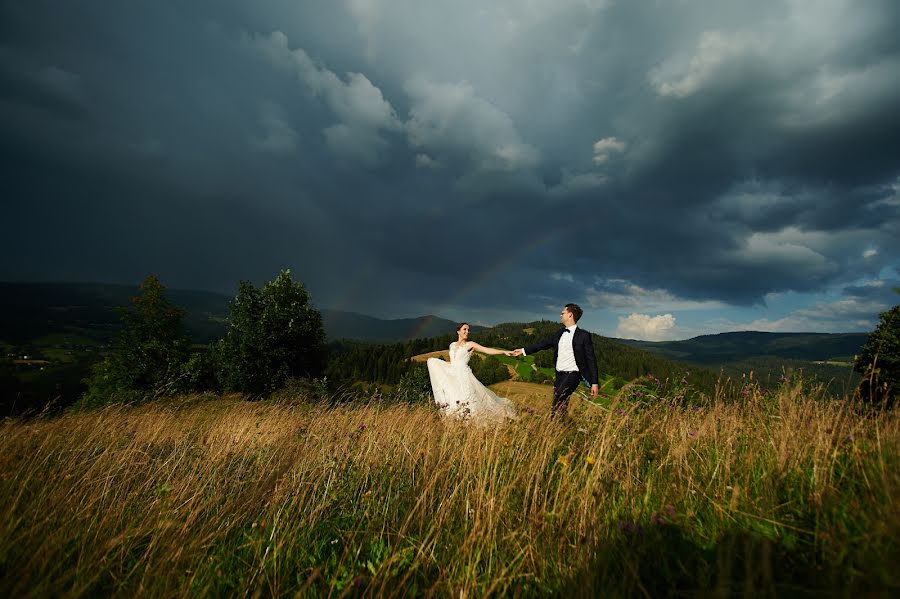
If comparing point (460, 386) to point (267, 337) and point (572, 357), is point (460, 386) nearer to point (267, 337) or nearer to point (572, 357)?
point (572, 357)

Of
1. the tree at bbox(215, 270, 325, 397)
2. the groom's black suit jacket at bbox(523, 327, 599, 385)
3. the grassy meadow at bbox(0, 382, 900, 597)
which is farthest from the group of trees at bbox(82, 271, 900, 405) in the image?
the grassy meadow at bbox(0, 382, 900, 597)

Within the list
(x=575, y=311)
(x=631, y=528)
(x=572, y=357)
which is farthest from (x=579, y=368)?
(x=631, y=528)

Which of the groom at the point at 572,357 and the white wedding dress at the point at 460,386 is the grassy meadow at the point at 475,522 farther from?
the white wedding dress at the point at 460,386

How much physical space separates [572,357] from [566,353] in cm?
18

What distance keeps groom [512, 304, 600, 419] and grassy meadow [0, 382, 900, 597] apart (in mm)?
3799

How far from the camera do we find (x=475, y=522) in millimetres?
2330

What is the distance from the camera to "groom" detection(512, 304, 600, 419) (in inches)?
308

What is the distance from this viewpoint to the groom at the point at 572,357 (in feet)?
25.6

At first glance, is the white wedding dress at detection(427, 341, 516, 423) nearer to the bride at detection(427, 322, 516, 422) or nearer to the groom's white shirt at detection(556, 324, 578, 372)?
the bride at detection(427, 322, 516, 422)

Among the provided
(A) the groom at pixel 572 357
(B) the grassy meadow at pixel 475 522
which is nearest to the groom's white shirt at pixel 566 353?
(A) the groom at pixel 572 357

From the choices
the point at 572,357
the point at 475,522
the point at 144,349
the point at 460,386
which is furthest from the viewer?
the point at 144,349

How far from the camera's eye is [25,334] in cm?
17625

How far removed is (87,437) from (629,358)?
10289 centimetres

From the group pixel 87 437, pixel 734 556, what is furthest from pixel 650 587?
pixel 87 437
